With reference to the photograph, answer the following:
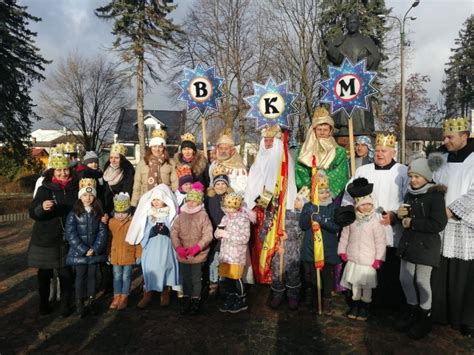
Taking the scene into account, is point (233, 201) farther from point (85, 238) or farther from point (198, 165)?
point (85, 238)

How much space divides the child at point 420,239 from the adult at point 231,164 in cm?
252

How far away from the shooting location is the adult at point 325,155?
5.34 m

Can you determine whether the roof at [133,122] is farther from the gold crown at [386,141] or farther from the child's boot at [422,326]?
the child's boot at [422,326]

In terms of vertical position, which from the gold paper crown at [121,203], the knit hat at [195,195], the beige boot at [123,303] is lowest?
the beige boot at [123,303]

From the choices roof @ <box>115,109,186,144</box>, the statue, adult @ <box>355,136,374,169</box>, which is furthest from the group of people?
roof @ <box>115,109,186,144</box>

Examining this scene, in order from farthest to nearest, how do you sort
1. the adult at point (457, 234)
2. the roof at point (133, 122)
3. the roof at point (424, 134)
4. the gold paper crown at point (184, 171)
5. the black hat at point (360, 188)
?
the roof at point (424, 134) → the roof at point (133, 122) → the gold paper crown at point (184, 171) → the black hat at point (360, 188) → the adult at point (457, 234)

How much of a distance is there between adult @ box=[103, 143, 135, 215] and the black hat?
344 cm

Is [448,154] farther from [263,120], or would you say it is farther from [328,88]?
[263,120]

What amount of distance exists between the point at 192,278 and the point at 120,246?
1116 mm

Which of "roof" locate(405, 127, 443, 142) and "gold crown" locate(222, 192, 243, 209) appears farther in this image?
"roof" locate(405, 127, 443, 142)

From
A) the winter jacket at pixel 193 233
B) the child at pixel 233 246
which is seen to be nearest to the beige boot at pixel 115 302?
the winter jacket at pixel 193 233

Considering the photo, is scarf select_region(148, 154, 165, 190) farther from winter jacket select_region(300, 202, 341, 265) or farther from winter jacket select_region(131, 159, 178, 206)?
winter jacket select_region(300, 202, 341, 265)

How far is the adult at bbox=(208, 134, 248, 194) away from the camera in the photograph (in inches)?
239

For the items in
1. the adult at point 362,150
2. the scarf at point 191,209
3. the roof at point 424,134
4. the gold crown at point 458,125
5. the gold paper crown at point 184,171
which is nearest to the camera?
the gold crown at point 458,125
